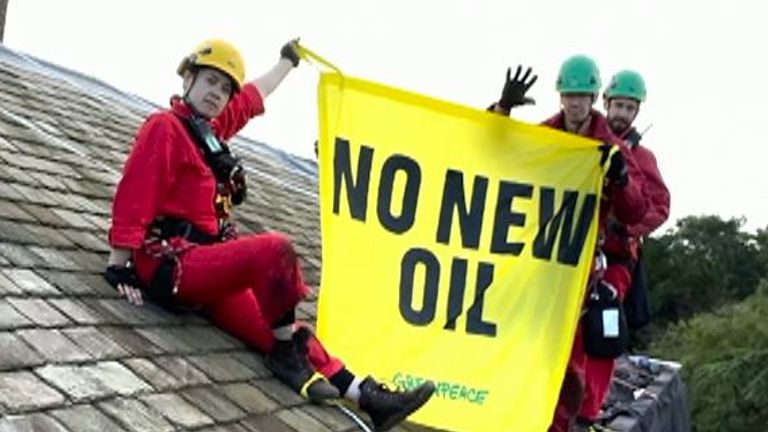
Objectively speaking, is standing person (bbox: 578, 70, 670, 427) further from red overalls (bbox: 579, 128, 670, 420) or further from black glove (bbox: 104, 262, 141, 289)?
black glove (bbox: 104, 262, 141, 289)

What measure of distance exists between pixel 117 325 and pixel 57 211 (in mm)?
1034

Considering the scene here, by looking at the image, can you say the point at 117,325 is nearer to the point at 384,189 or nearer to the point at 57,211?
the point at 57,211

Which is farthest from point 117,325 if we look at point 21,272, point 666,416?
point 666,416

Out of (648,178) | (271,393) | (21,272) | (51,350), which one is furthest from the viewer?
(648,178)

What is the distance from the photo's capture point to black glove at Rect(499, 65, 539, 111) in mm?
4949

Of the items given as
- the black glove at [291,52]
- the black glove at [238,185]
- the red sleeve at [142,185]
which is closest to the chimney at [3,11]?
the black glove at [291,52]

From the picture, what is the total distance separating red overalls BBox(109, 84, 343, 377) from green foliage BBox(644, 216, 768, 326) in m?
49.1

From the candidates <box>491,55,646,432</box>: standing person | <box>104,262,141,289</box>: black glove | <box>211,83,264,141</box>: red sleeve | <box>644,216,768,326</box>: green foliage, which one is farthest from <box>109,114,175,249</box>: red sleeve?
<box>644,216,768,326</box>: green foliage

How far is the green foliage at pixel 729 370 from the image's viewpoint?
109 ft

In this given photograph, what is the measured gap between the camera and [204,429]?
3465mm

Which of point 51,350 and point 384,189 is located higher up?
point 384,189

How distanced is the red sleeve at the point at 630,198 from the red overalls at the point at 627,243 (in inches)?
1.7

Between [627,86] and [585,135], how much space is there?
0.47 m

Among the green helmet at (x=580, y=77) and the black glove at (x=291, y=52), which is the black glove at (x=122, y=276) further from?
the green helmet at (x=580, y=77)
